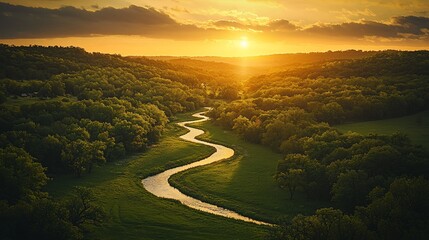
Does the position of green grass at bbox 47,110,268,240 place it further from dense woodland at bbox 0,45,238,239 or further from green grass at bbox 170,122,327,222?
green grass at bbox 170,122,327,222

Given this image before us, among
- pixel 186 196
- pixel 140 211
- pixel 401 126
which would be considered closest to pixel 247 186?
pixel 186 196

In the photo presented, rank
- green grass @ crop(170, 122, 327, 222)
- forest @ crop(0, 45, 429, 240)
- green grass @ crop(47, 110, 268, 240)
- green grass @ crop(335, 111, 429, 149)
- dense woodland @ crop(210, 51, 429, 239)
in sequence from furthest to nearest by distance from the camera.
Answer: green grass @ crop(335, 111, 429, 149)
green grass @ crop(170, 122, 327, 222)
green grass @ crop(47, 110, 268, 240)
forest @ crop(0, 45, 429, 240)
dense woodland @ crop(210, 51, 429, 239)

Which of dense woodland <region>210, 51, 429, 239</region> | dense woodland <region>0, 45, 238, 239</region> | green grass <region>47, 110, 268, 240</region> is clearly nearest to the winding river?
green grass <region>47, 110, 268, 240</region>

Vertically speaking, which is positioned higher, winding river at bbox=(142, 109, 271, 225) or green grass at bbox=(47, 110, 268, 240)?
green grass at bbox=(47, 110, 268, 240)

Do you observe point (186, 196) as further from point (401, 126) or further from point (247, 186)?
point (401, 126)

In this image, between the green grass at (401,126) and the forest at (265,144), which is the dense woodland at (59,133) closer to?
the forest at (265,144)

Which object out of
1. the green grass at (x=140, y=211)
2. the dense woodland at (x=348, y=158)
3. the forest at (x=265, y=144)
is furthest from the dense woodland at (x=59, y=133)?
the dense woodland at (x=348, y=158)
